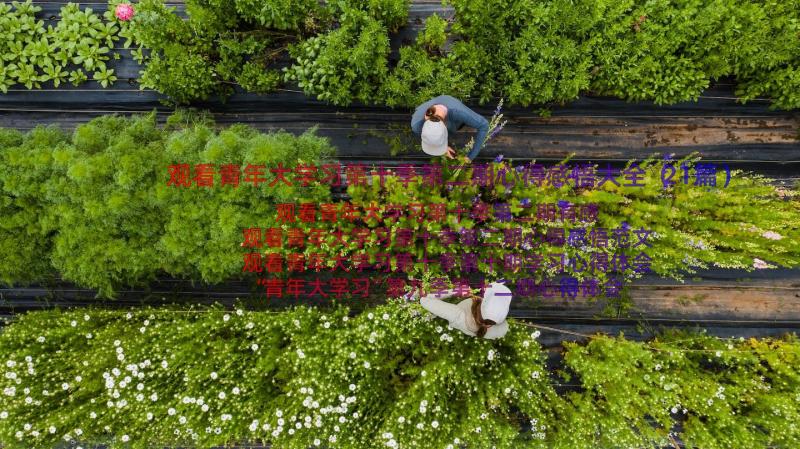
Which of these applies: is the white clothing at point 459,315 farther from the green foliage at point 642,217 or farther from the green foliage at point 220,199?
the green foliage at point 220,199

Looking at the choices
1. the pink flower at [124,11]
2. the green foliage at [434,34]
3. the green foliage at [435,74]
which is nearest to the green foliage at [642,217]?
the green foliage at [435,74]

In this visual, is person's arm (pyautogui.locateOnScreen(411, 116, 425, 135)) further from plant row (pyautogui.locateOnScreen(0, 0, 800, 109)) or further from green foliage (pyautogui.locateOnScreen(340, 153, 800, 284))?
plant row (pyautogui.locateOnScreen(0, 0, 800, 109))

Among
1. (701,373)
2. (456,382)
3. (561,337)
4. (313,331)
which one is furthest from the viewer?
(561,337)

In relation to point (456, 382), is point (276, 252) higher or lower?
higher

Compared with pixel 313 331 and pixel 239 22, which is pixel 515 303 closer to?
pixel 313 331

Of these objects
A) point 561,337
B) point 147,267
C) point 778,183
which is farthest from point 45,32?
point 778,183

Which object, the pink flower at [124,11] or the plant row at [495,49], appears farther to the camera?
the pink flower at [124,11]

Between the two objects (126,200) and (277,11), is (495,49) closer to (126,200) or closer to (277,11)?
(277,11)
